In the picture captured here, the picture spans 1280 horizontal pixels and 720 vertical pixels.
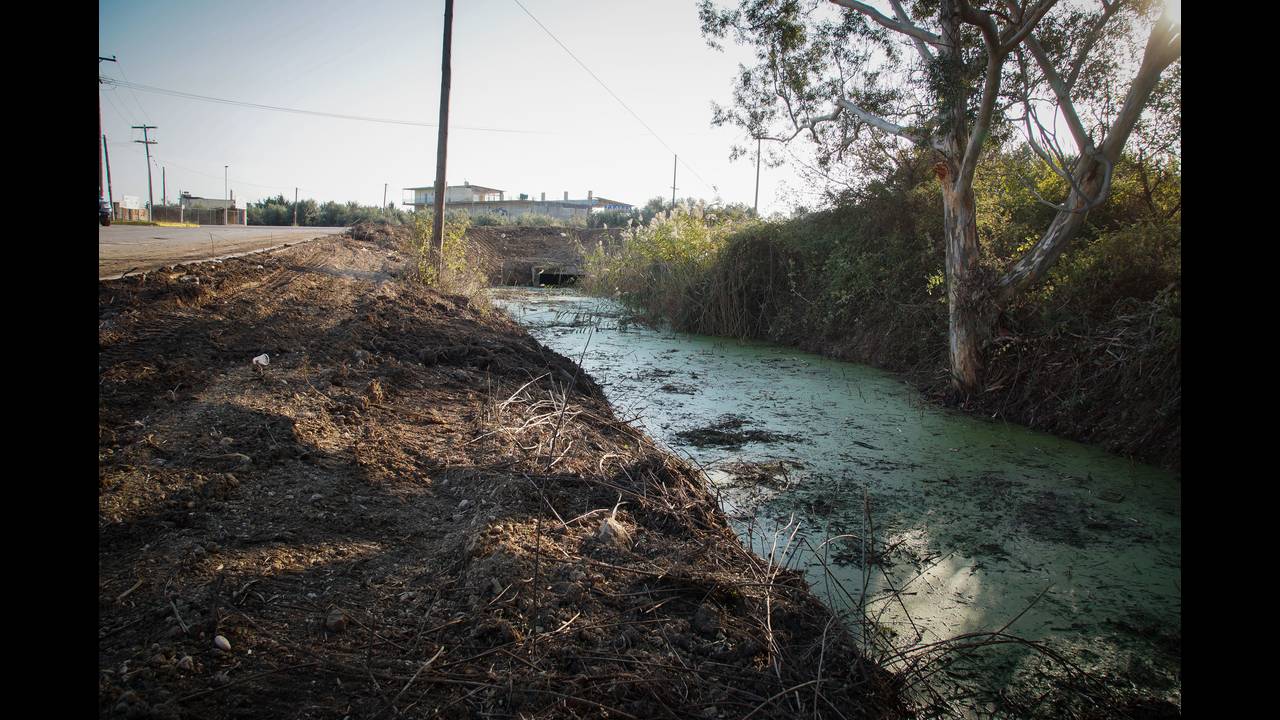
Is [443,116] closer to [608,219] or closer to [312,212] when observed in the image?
[608,219]

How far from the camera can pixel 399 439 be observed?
4152mm

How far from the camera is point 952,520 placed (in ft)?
14.1

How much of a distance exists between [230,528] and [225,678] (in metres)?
0.99

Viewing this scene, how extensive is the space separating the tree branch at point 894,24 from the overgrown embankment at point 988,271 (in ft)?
7.70

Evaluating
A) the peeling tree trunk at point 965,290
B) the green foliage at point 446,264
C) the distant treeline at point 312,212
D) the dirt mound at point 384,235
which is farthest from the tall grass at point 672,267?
the distant treeline at point 312,212

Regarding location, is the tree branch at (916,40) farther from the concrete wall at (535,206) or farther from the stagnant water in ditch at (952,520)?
the concrete wall at (535,206)

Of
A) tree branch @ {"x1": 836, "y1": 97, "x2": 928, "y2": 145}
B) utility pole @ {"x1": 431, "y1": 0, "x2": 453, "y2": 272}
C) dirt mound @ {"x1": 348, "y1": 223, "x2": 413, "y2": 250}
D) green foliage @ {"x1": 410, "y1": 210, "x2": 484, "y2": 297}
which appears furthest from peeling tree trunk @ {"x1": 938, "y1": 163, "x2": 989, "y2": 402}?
dirt mound @ {"x1": 348, "y1": 223, "x2": 413, "y2": 250}

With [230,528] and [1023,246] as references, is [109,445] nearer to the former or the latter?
[230,528]

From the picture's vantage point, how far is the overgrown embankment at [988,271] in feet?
19.9

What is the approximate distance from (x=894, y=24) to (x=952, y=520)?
Answer: 5.35 meters

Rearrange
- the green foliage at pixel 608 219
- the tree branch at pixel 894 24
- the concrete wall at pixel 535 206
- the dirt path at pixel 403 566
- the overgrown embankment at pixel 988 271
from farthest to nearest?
the concrete wall at pixel 535 206
the green foliage at pixel 608 219
the tree branch at pixel 894 24
the overgrown embankment at pixel 988 271
the dirt path at pixel 403 566

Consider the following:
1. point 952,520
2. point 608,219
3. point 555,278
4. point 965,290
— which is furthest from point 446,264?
point 608,219

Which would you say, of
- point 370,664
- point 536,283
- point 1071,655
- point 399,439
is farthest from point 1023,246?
point 536,283

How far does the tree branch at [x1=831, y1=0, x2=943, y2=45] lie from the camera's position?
679cm
